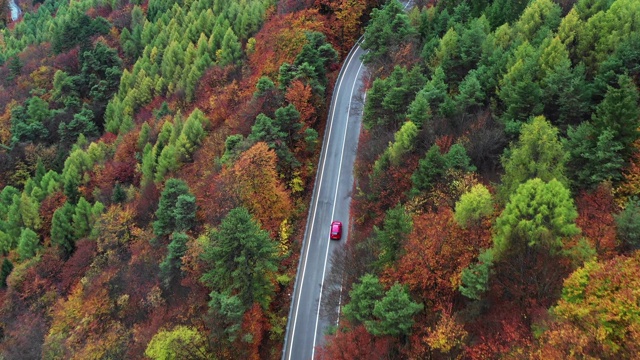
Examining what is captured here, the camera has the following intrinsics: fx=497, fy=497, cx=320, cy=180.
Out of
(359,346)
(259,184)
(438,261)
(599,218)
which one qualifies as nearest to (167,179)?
(259,184)

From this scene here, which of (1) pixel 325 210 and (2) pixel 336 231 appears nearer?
(2) pixel 336 231

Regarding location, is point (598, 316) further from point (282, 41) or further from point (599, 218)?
point (282, 41)

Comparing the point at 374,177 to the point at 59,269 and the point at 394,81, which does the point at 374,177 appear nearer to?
the point at 394,81

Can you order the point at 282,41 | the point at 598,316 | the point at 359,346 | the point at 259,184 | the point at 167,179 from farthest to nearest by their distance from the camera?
the point at 282,41 → the point at 167,179 → the point at 259,184 → the point at 359,346 → the point at 598,316

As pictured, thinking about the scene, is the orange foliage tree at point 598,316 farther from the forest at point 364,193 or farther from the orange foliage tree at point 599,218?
the orange foliage tree at point 599,218

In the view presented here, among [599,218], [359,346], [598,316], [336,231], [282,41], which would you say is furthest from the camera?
[282,41]

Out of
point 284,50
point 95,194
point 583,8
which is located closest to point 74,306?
point 95,194
